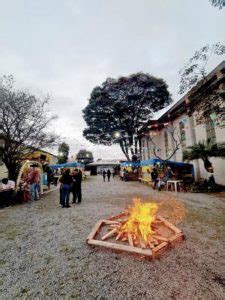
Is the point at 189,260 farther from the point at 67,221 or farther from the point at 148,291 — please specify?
the point at 67,221

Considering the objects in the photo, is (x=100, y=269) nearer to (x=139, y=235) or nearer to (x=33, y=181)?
(x=139, y=235)

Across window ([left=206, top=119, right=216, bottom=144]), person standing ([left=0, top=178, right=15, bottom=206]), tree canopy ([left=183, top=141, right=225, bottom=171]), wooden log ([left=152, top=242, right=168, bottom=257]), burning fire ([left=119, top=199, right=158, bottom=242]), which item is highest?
window ([left=206, top=119, right=216, bottom=144])

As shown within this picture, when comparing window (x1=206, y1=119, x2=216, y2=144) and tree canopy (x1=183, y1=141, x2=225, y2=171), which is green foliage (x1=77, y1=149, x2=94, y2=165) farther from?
tree canopy (x1=183, y1=141, x2=225, y2=171)

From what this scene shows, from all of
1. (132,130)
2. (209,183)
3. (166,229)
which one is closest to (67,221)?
(166,229)

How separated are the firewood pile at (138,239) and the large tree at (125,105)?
2465 centimetres

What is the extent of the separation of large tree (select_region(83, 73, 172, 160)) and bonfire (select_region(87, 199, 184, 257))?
80.0 ft

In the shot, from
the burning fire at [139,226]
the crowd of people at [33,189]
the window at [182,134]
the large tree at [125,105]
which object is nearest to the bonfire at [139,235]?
the burning fire at [139,226]

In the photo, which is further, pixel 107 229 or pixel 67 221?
pixel 67 221

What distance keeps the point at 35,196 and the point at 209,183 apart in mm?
13482

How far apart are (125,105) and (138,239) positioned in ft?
84.3

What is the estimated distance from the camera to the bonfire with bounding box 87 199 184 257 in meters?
4.17

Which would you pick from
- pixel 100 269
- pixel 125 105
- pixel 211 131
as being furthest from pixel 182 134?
pixel 100 269

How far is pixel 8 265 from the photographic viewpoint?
3770 millimetres

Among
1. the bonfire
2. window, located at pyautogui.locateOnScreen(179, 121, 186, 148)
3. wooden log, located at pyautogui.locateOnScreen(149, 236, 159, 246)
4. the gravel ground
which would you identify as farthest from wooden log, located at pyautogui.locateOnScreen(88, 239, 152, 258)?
window, located at pyautogui.locateOnScreen(179, 121, 186, 148)
